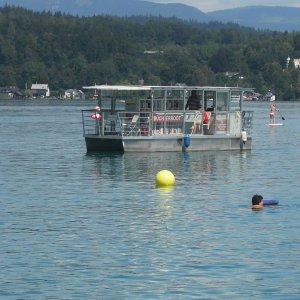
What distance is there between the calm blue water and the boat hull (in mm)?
1308

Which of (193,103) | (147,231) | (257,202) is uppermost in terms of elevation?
(193,103)

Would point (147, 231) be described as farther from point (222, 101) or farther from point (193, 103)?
point (222, 101)

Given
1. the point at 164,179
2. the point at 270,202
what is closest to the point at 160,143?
the point at 164,179

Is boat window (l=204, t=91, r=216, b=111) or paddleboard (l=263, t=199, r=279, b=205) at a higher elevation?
boat window (l=204, t=91, r=216, b=111)

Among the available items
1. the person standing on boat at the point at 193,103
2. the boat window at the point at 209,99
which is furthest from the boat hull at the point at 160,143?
the boat window at the point at 209,99

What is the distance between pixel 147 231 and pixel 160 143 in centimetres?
2215

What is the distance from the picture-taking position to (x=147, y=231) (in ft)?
96.0

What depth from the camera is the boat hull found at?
50.7 m

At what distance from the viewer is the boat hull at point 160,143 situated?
166ft

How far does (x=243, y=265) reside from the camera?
2512cm

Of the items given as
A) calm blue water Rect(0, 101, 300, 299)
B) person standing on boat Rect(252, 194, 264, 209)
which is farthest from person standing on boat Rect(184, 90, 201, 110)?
person standing on boat Rect(252, 194, 264, 209)

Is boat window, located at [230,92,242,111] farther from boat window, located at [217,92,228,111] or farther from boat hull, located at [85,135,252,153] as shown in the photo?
boat hull, located at [85,135,252,153]

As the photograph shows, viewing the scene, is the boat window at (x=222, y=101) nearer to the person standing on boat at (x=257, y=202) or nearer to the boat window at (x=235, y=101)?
the boat window at (x=235, y=101)

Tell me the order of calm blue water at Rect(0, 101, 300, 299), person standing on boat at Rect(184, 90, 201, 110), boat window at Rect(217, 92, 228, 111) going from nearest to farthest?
calm blue water at Rect(0, 101, 300, 299), person standing on boat at Rect(184, 90, 201, 110), boat window at Rect(217, 92, 228, 111)
